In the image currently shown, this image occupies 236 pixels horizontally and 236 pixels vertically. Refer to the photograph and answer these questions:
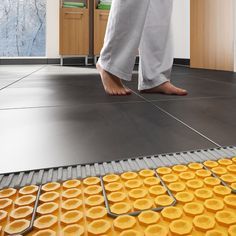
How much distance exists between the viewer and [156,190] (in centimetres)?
48

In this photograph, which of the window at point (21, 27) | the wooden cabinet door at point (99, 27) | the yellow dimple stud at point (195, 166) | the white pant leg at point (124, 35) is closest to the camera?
the yellow dimple stud at point (195, 166)

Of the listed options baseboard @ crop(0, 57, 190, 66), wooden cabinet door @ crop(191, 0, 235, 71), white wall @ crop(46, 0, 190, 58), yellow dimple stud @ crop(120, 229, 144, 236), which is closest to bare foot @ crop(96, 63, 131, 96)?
Answer: yellow dimple stud @ crop(120, 229, 144, 236)

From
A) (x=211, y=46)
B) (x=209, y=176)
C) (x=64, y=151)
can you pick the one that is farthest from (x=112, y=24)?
(x=211, y=46)

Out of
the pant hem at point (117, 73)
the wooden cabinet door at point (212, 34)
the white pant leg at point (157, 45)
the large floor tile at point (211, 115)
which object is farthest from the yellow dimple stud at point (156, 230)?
the wooden cabinet door at point (212, 34)

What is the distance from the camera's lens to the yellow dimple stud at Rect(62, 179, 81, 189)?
19.8 inches

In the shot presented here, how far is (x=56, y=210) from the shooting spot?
0.43m

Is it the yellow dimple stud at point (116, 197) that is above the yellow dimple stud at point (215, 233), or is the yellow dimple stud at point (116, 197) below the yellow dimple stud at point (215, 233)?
above

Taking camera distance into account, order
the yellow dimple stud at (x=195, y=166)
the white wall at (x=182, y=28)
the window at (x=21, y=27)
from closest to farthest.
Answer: the yellow dimple stud at (x=195, y=166) → the white wall at (x=182, y=28) → the window at (x=21, y=27)

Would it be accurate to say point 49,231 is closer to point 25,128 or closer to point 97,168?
point 97,168

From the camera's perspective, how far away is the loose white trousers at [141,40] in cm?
127

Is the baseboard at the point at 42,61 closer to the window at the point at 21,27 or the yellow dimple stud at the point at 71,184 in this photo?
the window at the point at 21,27

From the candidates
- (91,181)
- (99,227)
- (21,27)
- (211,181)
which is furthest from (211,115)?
(21,27)

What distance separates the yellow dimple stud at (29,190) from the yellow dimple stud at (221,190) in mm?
311

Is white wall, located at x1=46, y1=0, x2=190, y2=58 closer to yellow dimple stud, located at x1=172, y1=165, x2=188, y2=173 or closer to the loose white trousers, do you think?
the loose white trousers
